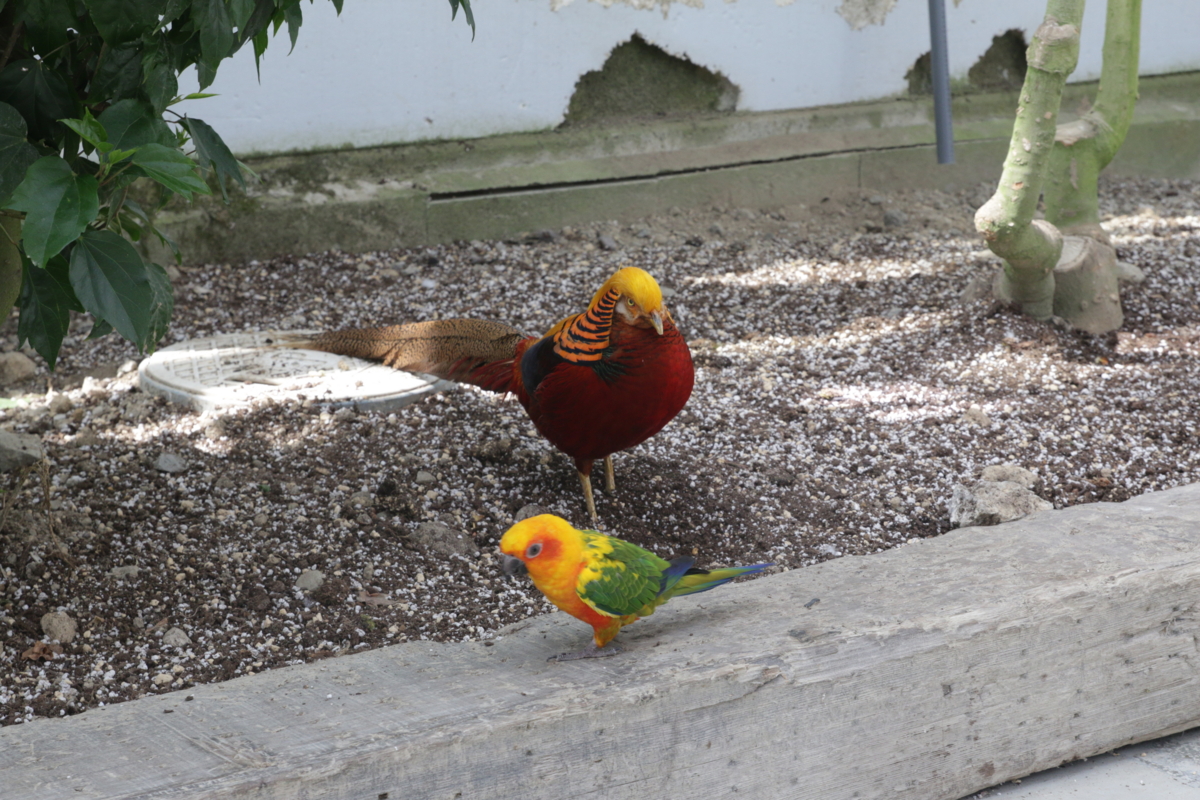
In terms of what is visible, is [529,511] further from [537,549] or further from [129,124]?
[129,124]

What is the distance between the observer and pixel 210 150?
1813mm

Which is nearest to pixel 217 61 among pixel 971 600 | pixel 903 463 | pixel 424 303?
pixel 971 600

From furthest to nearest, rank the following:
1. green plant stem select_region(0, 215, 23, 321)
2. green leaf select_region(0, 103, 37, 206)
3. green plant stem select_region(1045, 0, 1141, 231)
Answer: green plant stem select_region(1045, 0, 1141, 231)
green plant stem select_region(0, 215, 23, 321)
green leaf select_region(0, 103, 37, 206)

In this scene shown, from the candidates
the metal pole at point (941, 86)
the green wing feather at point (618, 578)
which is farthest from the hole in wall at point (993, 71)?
the green wing feather at point (618, 578)

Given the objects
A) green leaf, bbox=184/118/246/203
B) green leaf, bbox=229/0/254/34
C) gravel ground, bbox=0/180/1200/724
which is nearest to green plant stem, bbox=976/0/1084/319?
gravel ground, bbox=0/180/1200/724

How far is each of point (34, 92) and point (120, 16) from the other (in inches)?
11.7

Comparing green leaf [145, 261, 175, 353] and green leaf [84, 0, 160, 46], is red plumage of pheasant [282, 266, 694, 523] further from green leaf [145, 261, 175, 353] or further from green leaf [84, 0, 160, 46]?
green leaf [84, 0, 160, 46]

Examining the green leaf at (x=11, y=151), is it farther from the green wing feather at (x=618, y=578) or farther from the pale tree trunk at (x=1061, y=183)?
the pale tree trunk at (x=1061, y=183)

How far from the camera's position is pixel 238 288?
4312mm

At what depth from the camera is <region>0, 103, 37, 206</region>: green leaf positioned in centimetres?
162

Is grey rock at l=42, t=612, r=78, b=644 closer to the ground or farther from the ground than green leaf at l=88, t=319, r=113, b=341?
closer to the ground

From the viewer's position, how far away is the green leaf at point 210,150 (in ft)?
5.79

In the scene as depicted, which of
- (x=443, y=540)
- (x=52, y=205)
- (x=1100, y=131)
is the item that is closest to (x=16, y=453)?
(x=443, y=540)

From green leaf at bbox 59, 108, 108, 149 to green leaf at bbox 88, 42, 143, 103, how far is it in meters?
0.11
